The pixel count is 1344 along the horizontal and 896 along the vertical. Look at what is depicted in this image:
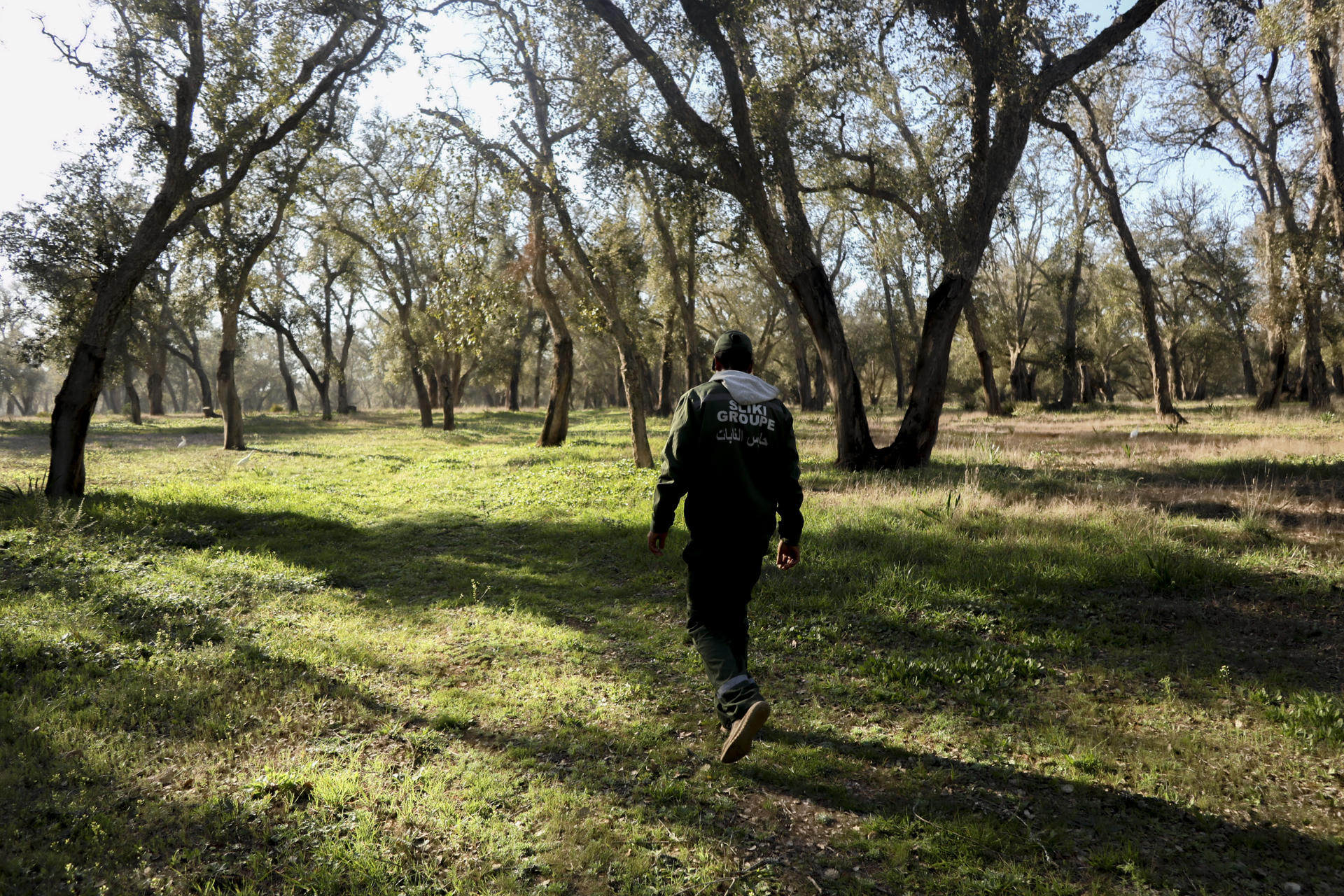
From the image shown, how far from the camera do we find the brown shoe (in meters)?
3.71

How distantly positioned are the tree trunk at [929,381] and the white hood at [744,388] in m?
8.90

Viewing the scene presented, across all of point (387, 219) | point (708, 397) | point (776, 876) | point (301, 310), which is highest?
point (301, 310)

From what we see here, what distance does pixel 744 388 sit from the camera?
435 centimetres

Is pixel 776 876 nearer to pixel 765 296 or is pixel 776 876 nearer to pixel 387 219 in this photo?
pixel 387 219

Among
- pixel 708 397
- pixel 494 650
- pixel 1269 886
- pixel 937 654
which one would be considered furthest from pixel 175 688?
pixel 1269 886

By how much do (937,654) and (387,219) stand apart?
37.9 feet

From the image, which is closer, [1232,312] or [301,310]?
[1232,312]

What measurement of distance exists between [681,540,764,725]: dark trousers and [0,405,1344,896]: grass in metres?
0.60

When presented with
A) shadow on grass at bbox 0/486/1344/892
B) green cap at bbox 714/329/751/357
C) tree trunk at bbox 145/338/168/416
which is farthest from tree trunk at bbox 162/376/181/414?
green cap at bbox 714/329/751/357

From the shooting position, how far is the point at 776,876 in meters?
3.13

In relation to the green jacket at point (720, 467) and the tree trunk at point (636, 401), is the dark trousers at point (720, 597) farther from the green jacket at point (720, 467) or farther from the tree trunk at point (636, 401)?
the tree trunk at point (636, 401)

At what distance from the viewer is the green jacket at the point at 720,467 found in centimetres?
422

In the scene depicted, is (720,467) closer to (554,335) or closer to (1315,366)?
(554,335)

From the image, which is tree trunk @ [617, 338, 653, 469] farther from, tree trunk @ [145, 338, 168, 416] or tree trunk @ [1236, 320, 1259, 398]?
tree trunk @ [145, 338, 168, 416]
